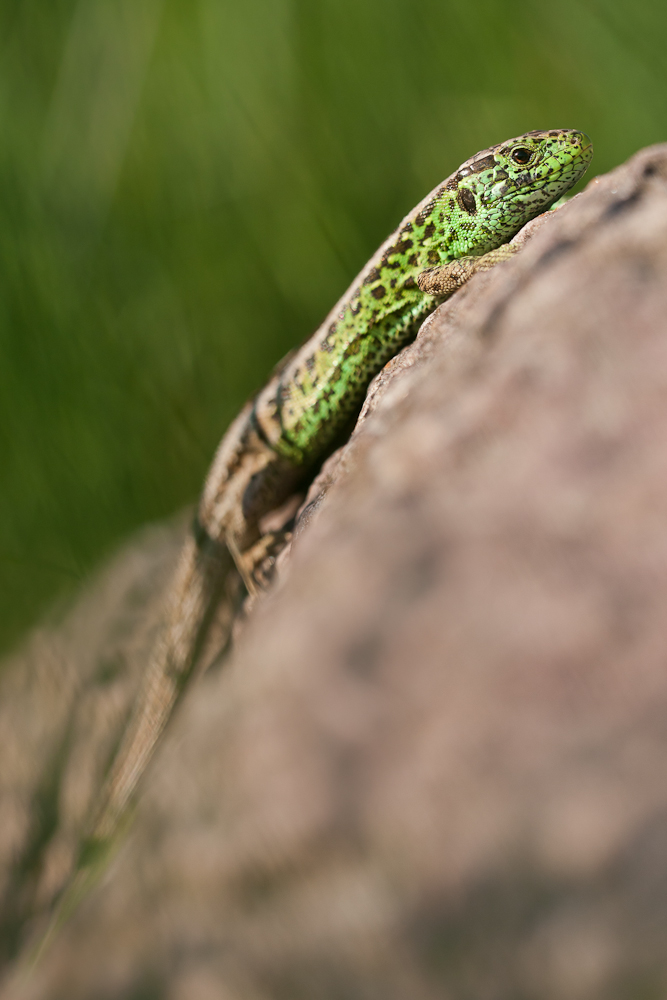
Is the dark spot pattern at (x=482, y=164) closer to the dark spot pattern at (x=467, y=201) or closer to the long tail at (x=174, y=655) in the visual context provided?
the dark spot pattern at (x=467, y=201)

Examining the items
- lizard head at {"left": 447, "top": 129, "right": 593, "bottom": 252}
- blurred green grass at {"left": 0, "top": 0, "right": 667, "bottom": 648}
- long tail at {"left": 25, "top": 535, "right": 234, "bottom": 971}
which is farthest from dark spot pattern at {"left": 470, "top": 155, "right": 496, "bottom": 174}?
long tail at {"left": 25, "top": 535, "right": 234, "bottom": 971}

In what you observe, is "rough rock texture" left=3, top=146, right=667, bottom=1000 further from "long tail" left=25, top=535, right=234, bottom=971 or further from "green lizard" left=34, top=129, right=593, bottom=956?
"long tail" left=25, top=535, right=234, bottom=971

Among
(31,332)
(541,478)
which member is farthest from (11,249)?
(541,478)

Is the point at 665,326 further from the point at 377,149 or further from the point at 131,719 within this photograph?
the point at 131,719

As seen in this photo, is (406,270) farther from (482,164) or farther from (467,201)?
(482,164)

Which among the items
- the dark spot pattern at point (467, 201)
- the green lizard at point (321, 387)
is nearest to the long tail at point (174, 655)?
the green lizard at point (321, 387)

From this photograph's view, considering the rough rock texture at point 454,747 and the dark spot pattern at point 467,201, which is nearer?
the rough rock texture at point 454,747

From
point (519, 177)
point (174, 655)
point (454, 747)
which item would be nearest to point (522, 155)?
point (519, 177)
